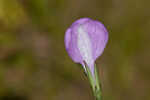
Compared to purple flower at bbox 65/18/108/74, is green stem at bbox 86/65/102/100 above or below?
below

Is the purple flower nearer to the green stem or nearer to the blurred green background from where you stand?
the green stem

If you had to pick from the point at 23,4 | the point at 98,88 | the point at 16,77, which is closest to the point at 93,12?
the point at 23,4


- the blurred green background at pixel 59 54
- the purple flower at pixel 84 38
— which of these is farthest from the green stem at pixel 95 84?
the blurred green background at pixel 59 54

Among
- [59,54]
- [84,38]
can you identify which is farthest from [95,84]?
[59,54]

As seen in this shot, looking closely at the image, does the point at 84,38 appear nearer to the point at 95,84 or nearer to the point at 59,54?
the point at 95,84

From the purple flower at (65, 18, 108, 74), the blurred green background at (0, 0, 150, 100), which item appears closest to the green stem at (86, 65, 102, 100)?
the purple flower at (65, 18, 108, 74)

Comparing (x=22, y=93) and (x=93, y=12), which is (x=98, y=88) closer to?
(x=22, y=93)

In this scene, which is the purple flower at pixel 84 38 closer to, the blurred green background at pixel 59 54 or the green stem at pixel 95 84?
the green stem at pixel 95 84
